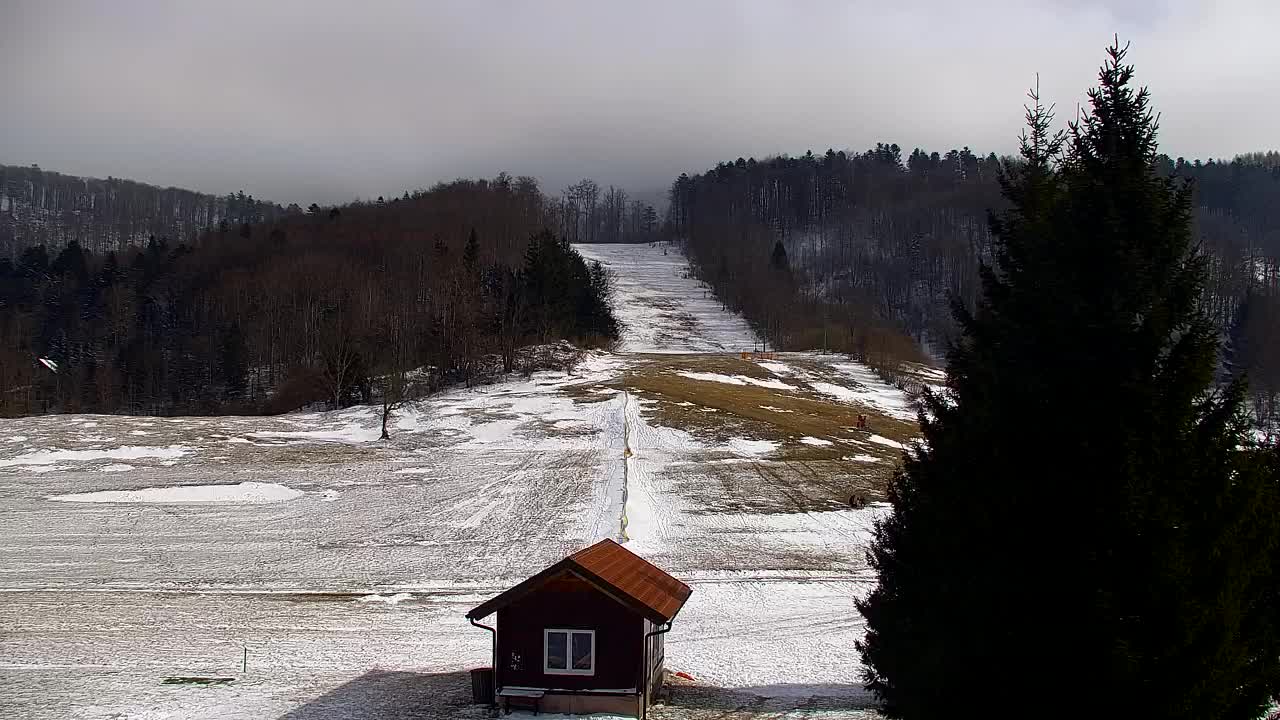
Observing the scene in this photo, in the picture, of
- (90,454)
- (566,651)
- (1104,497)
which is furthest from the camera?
(90,454)

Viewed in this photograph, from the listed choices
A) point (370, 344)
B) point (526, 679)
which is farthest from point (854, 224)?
point (526, 679)

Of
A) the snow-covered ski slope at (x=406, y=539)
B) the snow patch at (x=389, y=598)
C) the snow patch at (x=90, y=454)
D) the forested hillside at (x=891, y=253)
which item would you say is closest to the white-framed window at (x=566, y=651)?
the snow-covered ski slope at (x=406, y=539)

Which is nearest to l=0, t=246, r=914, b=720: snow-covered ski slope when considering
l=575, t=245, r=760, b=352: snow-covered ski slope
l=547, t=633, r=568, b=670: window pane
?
l=547, t=633, r=568, b=670: window pane

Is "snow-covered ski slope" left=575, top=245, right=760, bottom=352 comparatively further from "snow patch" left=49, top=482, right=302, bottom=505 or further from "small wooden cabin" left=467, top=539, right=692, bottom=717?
"small wooden cabin" left=467, top=539, right=692, bottom=717

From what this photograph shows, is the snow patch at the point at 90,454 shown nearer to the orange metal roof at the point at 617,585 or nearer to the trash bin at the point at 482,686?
the trash bin at the point at 482,686

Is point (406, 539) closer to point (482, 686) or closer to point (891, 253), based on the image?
point (482, 686)

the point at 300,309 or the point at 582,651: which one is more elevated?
the point at 300,309

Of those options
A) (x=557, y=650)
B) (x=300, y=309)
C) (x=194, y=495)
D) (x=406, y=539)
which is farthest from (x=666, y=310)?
(x=557, y=650)
